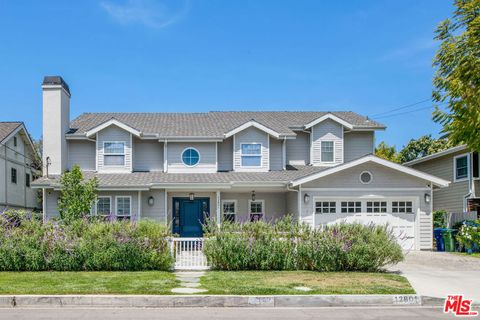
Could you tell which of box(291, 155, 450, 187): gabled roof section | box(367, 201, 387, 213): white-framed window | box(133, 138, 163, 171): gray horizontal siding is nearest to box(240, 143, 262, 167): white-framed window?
box(291, 155, 450, 187): gabled roof section

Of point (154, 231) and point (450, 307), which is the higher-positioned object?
point (154, 231)

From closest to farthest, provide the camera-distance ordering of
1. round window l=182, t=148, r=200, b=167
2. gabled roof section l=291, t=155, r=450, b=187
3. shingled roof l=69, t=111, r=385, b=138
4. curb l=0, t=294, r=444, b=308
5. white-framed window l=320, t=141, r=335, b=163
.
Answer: curb l=0, t=294, r=444, b=308
gabled roof section l=291, t=155, r=450, b=187
round window l=182, t=148, r=200, b=167
shingled roof l=69, t=111, r=385, b=138
white-framed window l=320, t=141, r=335, b=163

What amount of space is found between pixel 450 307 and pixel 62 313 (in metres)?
7.38

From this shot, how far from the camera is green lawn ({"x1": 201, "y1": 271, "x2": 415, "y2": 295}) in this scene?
10.6 metres

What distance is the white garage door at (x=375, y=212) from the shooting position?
20516mm

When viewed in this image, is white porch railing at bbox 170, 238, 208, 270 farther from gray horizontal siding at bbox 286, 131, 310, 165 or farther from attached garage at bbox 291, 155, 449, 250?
gray horizontal siding at bbox 286, 131, 310, 165

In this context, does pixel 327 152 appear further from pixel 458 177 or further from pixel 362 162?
pixel 458 177

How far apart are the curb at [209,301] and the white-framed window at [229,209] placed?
41.9ft

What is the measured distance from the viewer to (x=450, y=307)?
9.71 metres

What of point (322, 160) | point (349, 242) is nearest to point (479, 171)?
point (322, 160)

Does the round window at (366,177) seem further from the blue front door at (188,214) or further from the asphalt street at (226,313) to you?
the asphalt street at (226,313)

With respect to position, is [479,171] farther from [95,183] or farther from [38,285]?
[38,285]

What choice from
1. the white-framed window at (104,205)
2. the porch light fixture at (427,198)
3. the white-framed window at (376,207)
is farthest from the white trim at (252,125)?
the porch light fixture at (427,198)

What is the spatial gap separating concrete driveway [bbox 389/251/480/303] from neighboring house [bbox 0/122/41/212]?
21.3 m
